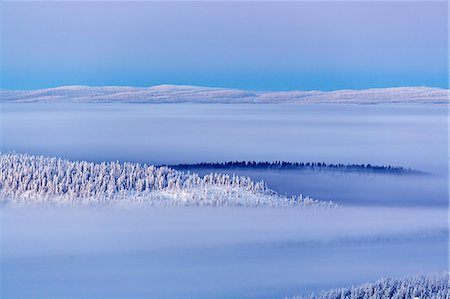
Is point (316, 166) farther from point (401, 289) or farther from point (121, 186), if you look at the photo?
point (401, 289)

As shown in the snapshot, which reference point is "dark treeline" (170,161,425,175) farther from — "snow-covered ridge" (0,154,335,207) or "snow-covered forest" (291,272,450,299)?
"snow-covered forest" (291,272,450,299)

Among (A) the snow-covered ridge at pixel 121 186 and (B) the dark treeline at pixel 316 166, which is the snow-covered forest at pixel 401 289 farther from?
(B) the dark treeline at pixel 316 166

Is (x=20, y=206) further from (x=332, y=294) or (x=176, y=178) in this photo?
(x=332, y=294)

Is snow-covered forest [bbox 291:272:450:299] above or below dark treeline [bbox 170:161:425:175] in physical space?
below

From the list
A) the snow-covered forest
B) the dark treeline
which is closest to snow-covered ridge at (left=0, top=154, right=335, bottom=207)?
the dark treeline

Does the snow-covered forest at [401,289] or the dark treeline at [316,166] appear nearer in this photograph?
the snow-covered forest at [401,289]

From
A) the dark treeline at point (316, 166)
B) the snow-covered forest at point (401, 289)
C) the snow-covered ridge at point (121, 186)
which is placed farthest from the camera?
the dark treeline at point (316, 166)

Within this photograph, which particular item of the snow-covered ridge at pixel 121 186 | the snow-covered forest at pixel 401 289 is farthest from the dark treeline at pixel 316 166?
the snow-covered forest at pixel 401 289
